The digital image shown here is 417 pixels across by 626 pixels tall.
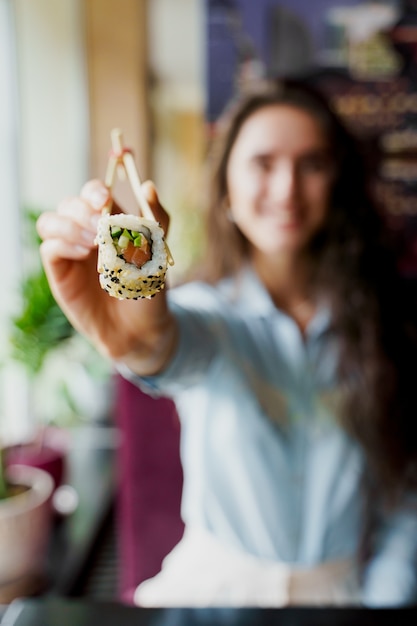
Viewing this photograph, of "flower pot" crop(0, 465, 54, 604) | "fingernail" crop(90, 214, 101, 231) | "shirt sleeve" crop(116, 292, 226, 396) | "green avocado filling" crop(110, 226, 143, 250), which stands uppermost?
"green avocado filling" crop(110, 226, 143, 250)

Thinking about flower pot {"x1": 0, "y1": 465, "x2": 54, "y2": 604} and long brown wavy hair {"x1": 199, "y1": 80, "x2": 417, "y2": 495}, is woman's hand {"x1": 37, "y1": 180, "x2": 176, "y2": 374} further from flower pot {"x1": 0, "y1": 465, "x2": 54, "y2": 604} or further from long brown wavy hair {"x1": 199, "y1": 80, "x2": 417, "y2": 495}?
flower pot {"x1": 0, "y1": 465, "x2": 54, "y2": 604}

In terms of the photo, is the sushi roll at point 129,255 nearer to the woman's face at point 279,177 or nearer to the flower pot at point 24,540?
the woman's face at point 279,177

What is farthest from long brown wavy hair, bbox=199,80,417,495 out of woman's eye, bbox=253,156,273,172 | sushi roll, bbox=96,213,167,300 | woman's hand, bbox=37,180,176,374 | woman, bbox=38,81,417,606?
sushi roll, bbox=96,213,167,300

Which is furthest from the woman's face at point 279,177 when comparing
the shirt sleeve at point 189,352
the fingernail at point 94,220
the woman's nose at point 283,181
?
the fingernail at point 94,220

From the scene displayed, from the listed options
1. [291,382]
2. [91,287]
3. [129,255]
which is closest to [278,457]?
[291,382]

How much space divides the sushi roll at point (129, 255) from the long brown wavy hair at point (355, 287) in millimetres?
A: 575

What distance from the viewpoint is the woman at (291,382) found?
892 mm

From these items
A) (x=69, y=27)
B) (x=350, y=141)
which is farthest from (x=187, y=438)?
(x=69, y=27)

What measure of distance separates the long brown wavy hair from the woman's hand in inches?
13.3

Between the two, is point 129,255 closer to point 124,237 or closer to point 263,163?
point 124,237

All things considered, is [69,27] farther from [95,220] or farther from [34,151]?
[95,220]

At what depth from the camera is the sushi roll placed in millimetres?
391

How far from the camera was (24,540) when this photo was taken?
1211mm

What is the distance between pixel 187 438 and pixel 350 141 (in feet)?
1.63
